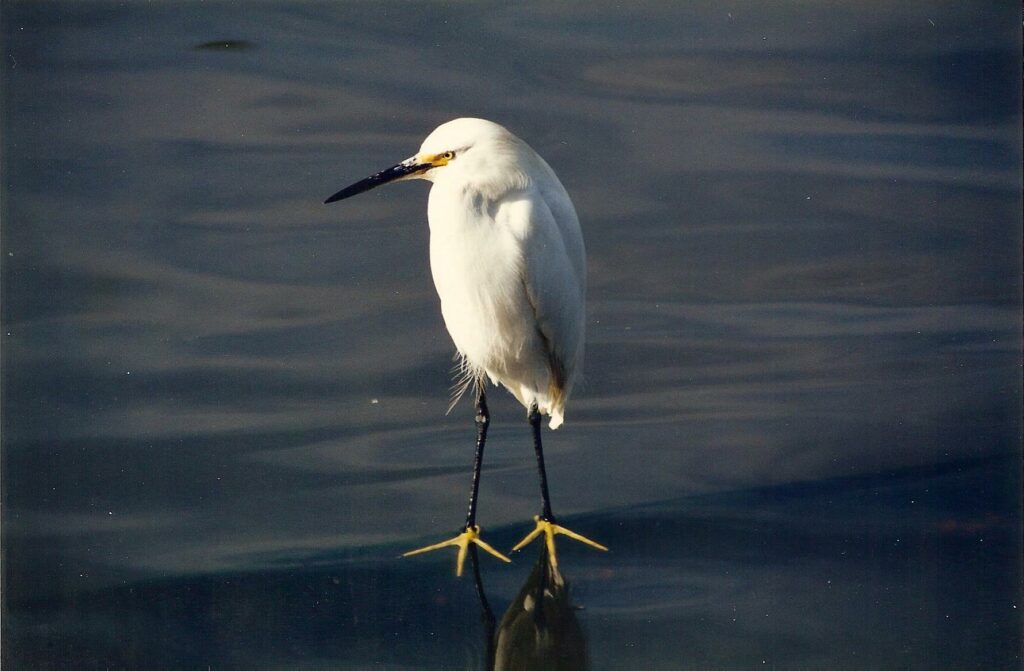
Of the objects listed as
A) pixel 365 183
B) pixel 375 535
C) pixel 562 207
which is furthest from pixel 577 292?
pixel 375 535

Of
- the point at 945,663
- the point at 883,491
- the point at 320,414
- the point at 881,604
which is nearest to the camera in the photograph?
the point at 945,663

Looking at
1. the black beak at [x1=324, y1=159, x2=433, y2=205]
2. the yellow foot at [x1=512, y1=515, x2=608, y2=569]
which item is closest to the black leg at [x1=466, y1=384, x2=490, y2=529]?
the yellow foot at [x1=512, y1=515, x2=608, y2=569]

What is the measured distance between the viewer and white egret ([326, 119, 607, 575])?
223 cm

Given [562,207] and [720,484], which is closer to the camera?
[562,207]

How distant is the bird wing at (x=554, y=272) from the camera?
225cm

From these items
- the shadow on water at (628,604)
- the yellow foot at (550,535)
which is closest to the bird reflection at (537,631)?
the shadow on water at (628,604)

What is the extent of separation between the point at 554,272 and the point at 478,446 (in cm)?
43

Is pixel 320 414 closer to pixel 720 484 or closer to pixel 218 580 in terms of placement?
pixel 218 580

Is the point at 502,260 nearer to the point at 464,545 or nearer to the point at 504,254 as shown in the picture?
the point at 504,254

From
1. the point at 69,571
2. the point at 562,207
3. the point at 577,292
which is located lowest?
the point at 69,571

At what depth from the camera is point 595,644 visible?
2031 millimetres

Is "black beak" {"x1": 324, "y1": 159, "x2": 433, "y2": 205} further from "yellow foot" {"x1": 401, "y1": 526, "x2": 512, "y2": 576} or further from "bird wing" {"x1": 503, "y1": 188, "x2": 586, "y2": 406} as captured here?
"yellow foot" {"x1": 401, "y1": 526, "x2": 512, "y2": 576}

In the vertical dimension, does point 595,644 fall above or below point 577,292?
below

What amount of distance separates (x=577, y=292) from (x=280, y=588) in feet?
2.83
